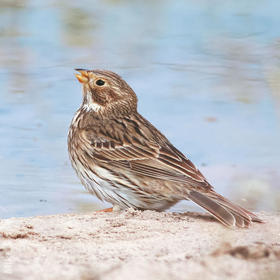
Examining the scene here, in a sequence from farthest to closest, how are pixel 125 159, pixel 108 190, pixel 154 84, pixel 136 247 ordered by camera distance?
1. pixel 154 84
2. pixel 125 159
3. pixel 108 190
4. pixel 136 247

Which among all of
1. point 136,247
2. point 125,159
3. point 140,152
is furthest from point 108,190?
point 136,247

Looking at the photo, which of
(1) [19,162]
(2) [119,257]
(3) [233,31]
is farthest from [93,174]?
(3) [233,31]

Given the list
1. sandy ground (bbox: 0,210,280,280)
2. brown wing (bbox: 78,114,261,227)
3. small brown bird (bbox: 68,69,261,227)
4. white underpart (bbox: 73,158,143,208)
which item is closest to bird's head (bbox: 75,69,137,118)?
small brown bird (bbox: 68,69,261,227)

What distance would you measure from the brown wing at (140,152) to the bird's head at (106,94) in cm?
20

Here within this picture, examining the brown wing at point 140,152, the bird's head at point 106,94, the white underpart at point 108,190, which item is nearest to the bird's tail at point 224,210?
the brown wing at point 140,152

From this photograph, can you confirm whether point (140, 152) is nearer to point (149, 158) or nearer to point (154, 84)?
point (149, 158)

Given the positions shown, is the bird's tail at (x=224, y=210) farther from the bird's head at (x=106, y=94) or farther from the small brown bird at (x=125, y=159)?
the bird's head at (x=106, y=94)

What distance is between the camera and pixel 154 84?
443 inches

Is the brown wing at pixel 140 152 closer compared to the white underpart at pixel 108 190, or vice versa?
the brown wing at pixel 140 152

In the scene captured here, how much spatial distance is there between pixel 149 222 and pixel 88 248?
940mm

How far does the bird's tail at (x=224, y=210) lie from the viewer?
6629 mm

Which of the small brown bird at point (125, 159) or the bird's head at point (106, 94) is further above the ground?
the bird's head at point (106, 94)

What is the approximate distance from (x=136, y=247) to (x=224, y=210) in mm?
A: 1256

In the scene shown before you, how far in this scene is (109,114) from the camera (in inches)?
320
